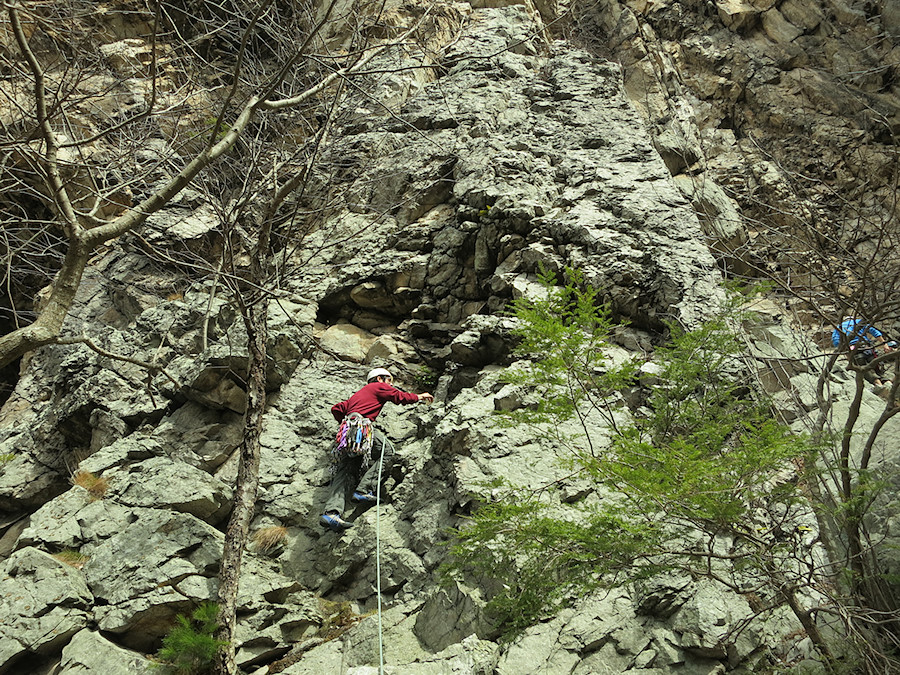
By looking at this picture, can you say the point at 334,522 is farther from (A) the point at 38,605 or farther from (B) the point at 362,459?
(A) the point at 38,605

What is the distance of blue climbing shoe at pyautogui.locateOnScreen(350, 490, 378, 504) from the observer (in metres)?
5.92

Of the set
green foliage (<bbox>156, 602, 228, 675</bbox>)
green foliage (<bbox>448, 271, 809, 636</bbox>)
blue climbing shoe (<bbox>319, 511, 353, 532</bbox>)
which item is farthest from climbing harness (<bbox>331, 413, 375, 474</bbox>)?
green foliage (<bbox>156, 602, 228, 675</bbox>)

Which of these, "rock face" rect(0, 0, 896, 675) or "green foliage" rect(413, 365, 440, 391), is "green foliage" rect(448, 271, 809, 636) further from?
"green foliage" rect(413, 365, 440, 391)

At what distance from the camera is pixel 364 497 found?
5.92 m

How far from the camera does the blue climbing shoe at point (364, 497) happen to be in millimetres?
5922

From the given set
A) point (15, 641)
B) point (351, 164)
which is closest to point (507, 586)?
point (15, 641)

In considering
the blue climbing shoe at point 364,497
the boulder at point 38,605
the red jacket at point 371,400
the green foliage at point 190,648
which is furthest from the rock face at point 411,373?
the red jacket at point 371,400

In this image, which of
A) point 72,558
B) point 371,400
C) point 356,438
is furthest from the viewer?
point 371,400

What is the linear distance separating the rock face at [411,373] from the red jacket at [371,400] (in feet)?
1.25

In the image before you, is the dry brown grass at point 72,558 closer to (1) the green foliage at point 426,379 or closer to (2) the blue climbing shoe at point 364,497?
(2) the blue climbing shoe at point 364,497

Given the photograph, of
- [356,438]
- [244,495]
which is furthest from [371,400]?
[244,495]

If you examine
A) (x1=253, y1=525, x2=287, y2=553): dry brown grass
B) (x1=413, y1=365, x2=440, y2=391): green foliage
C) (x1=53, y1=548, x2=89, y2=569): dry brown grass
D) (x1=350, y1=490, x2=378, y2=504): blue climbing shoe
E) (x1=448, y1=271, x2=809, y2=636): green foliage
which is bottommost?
(x1=253, y1=525, x2=287, y2=553): dry brown grass

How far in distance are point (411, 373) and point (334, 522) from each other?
2.84 m

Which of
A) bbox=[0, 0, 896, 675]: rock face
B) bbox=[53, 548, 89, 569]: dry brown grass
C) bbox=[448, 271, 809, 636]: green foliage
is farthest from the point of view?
bbox=[53, 548, 89, 569]: dry brown grass
